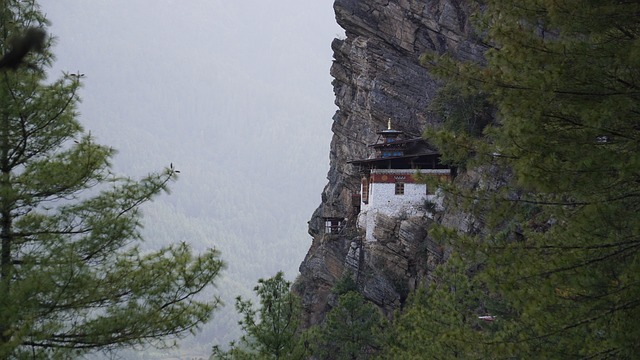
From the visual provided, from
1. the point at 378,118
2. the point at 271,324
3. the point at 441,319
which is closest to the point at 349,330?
the point at 271,324

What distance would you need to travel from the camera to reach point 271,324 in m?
17.8

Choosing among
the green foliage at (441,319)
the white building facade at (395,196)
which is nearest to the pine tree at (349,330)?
the green foliage at (441,319)

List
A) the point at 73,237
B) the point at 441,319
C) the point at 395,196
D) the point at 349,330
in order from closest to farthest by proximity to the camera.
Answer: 1. the point at 73,237
2. the point at 441,319
3. the point at 349,330
4. the point at 395,196

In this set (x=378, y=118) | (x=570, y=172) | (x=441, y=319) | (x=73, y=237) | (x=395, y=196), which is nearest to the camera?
(x=570, y=172)

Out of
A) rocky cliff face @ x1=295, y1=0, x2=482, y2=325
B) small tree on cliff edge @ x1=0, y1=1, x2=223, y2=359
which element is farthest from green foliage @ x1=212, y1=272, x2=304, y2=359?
rocky cliff face @ x1=295, y1=0, x2=482, y2=325

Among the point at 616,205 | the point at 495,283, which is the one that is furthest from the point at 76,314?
the point at 616,205

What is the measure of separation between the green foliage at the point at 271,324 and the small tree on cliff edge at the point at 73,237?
732cm

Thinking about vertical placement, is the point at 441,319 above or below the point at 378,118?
below

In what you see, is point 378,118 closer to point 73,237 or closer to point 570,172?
point 73,237

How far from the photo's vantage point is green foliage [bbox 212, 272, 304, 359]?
1722 cm

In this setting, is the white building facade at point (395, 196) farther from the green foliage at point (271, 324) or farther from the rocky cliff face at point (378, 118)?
the green foliage at point (271, 324)

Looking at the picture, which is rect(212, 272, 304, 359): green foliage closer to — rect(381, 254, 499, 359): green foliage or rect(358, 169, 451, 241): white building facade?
rect(381, 254, 499, 359): green foliage

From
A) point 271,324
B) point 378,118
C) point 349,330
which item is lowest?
point 271,324

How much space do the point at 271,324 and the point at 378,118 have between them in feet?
74.3
